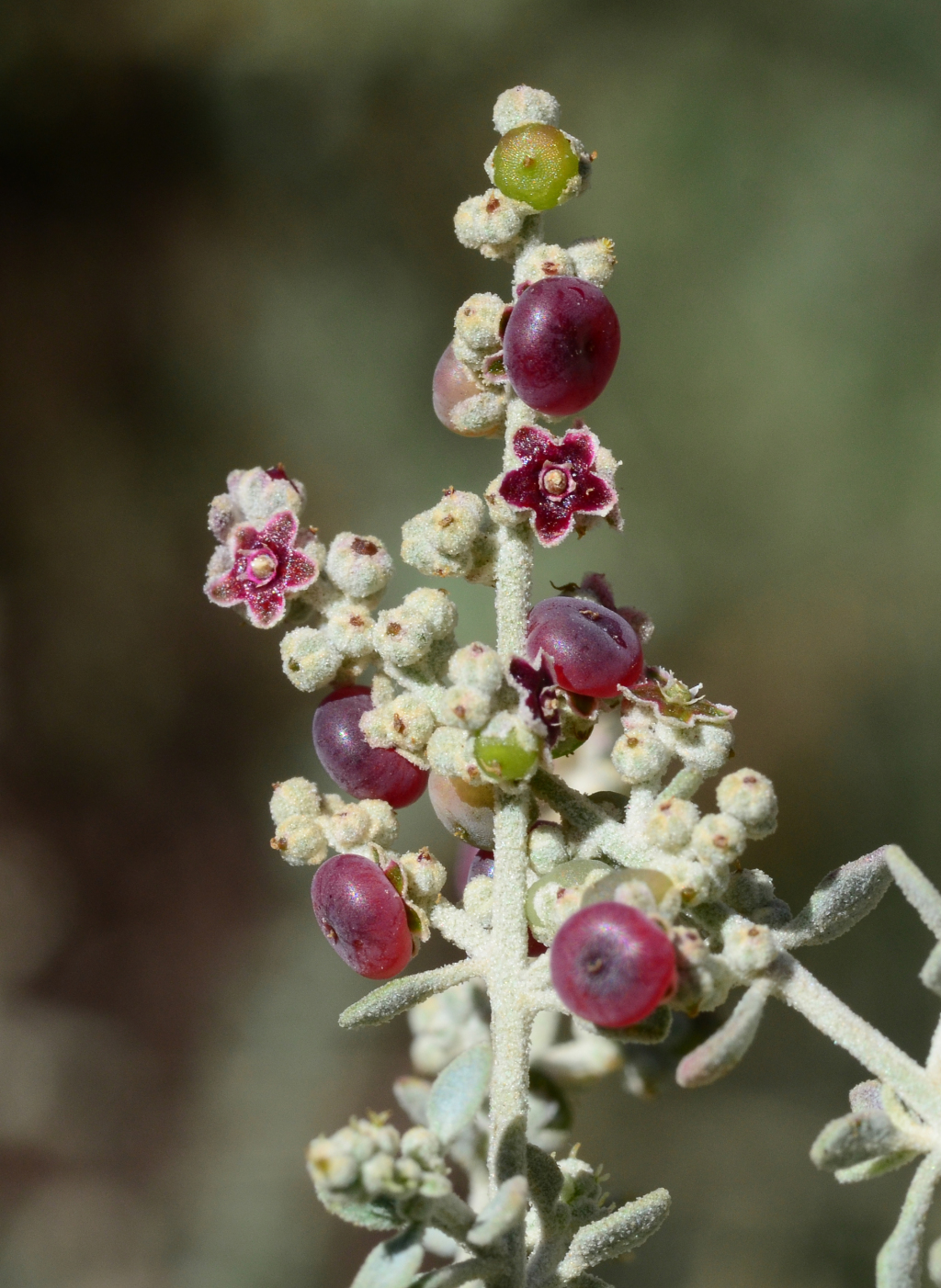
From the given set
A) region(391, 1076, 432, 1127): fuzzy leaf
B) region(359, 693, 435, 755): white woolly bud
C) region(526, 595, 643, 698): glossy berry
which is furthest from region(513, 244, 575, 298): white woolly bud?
region(391, 1076, 432, 1127): fuzzy leaf

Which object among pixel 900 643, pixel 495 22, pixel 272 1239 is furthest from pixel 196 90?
pixel 272 1239

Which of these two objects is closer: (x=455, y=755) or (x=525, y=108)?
(x=455, y=755)

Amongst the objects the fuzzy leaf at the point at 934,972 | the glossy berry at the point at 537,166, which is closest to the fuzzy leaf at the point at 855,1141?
the fuzzy leaf at the point at 934,972

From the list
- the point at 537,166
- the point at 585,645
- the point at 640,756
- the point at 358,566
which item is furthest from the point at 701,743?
the point at 537,166

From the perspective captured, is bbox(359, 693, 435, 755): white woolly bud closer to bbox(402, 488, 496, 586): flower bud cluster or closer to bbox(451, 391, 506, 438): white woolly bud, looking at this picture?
bbox(402, 488, 496, 586): flower bud cluster

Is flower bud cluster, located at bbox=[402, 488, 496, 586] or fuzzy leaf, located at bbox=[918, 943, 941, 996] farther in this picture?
flower bud cluster, located at bbox=[402, 488, 496, 586]

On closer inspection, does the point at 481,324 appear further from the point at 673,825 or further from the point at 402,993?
the point at 402,993
